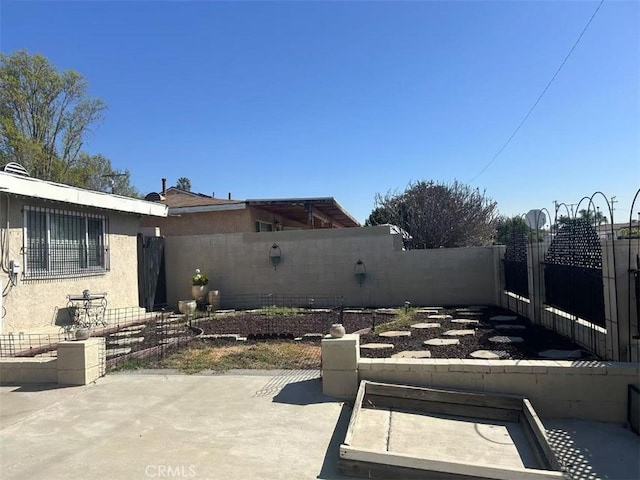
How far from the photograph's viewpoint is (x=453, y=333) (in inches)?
302

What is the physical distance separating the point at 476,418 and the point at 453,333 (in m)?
3.71

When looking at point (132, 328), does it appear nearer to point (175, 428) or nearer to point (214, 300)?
point (214, 300)

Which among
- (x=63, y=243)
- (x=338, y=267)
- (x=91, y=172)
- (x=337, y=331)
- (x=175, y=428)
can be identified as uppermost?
(x=91, y=172)

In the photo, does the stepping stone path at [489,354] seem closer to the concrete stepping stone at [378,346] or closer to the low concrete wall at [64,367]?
the concrete stepping stone at [378,346]

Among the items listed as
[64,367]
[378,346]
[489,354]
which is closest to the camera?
[64,367]

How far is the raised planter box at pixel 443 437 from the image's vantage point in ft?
9.75

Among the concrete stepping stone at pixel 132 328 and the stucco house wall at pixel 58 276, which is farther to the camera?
the concrete stepping stone at pixel 132 328

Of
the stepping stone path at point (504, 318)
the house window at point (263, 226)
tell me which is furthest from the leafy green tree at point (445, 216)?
the stepping stone path at point (504, 318)

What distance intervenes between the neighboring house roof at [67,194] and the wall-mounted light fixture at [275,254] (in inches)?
135

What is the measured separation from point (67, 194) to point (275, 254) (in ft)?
19.1

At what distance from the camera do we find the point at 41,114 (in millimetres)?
24562

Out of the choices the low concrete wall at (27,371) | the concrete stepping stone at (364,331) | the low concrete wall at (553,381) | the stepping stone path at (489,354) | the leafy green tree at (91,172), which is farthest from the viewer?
the leafy green tree at (91,172)

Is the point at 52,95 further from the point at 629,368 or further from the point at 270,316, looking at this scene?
the point at 629,368

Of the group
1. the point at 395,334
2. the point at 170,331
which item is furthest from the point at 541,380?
the point at 170,331
